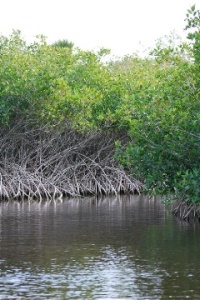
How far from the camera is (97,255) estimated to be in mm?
15586

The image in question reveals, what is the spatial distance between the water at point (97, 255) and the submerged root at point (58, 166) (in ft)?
17.7

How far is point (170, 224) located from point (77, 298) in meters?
9.23

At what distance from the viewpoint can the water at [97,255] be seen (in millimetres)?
12352

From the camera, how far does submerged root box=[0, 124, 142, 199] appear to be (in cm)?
3022

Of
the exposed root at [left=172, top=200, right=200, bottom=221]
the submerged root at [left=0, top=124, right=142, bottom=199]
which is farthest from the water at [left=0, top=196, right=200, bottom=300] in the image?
the submerged root at [left=0, top=124, right=142, bottom=199]

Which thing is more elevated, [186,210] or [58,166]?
[58,166]

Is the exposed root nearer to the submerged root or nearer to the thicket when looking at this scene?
the thicket

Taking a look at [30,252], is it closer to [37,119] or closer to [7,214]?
[7,214]

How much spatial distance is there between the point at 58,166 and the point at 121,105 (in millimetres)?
4466

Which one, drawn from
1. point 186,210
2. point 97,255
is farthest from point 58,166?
point 97,255

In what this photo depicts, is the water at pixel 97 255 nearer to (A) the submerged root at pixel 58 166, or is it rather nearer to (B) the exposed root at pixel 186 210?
(B) the exposed root at pixel 186 210

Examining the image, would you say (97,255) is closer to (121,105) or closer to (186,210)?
(186,210)

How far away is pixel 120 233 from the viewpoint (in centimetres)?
1900

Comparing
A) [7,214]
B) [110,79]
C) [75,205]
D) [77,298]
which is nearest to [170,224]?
[7,214]
